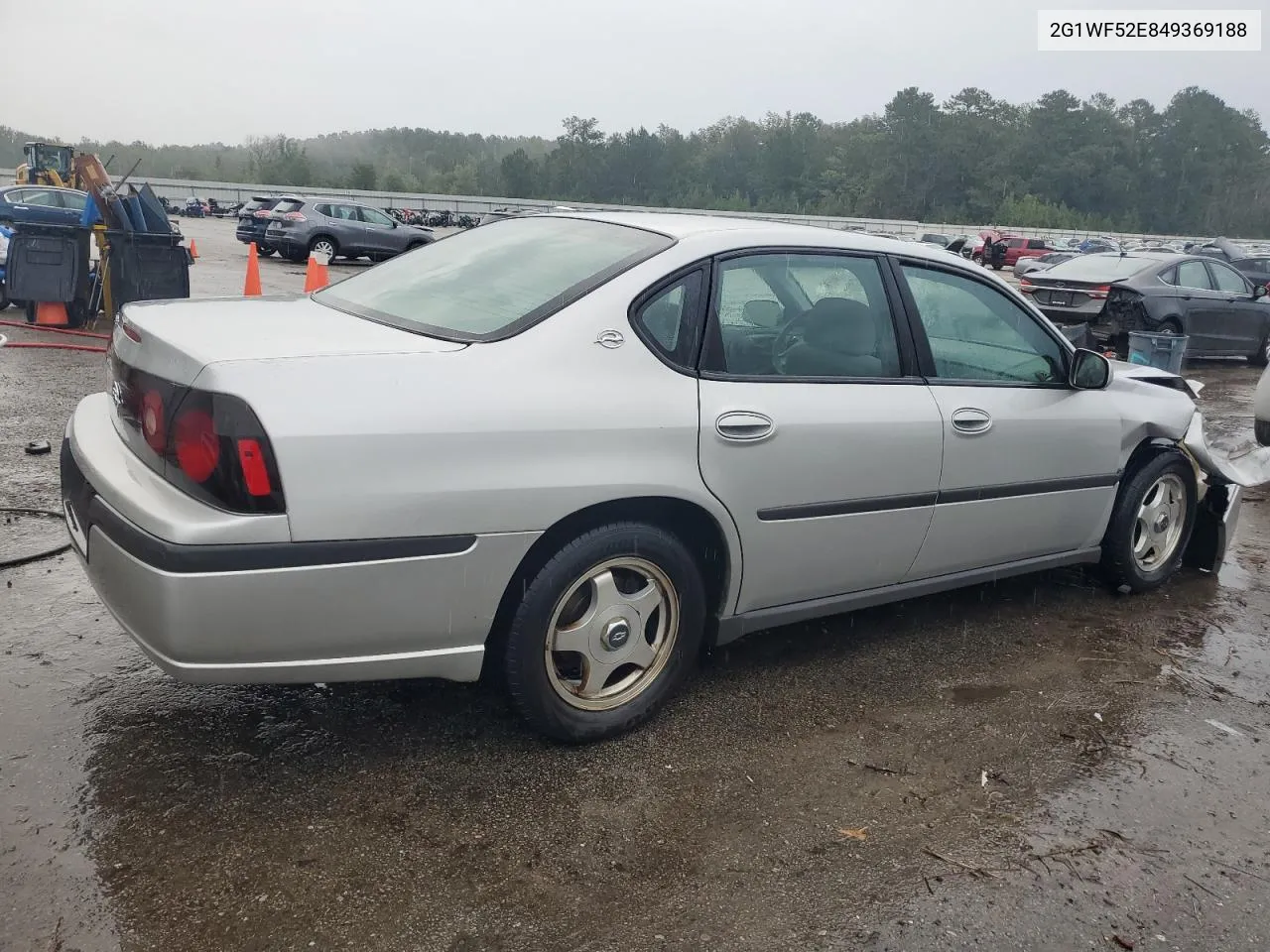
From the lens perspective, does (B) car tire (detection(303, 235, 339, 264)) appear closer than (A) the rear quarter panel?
No

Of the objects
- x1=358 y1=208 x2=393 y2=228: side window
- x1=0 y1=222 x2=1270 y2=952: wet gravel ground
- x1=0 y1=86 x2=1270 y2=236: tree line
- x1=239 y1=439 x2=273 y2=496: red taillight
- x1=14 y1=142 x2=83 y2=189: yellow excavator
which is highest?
x1=0 y1=86 x2=1270 y2=236: tree line

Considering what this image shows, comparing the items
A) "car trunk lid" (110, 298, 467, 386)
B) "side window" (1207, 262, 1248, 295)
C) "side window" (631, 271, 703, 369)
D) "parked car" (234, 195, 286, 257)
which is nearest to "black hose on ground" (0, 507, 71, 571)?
"car trunk lid" (110, 298, 467, 386)

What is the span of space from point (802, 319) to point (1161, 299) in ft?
36.0

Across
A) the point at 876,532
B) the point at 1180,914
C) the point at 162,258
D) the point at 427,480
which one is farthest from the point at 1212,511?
the point at 162,258

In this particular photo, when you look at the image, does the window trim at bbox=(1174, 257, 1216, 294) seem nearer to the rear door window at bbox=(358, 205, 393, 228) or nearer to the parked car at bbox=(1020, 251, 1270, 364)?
the parked car at bbox=(1020, 251, 1270, 364)

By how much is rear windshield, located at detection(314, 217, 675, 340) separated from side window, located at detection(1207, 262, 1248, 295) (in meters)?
12.7

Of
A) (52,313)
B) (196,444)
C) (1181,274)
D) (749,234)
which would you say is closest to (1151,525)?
(749,234)

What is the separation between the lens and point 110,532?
103 inches

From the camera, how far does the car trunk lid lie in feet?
8.46

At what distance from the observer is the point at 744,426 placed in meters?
3.11

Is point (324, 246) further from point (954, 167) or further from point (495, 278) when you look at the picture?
point (954, 167)

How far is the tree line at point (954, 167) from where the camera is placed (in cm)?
9025

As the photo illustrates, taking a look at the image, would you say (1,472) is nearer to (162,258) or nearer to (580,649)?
(580,649)

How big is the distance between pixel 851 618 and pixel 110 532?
9.35 feet
